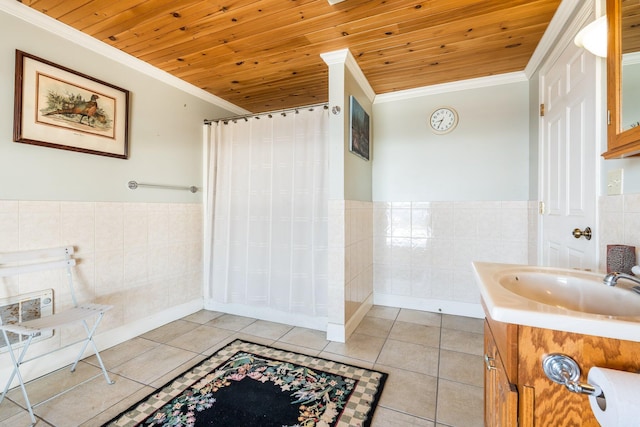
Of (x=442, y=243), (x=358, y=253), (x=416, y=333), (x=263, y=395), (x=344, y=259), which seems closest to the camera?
(x=263, y=395)

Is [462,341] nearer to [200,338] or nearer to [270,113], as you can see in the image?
[200,338]

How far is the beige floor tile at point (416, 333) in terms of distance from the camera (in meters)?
2.23

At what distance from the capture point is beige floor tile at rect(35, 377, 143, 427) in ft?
4.67

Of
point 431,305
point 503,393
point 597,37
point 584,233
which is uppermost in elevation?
point 597,37

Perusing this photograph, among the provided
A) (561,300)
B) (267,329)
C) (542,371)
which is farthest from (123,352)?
(561,300)

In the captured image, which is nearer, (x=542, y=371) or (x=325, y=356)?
(x=542, y=371)

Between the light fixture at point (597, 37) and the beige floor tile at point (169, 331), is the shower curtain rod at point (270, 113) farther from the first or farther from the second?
the beige floor tile at point (169, 331)

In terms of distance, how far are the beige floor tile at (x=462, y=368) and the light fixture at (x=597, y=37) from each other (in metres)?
1.82

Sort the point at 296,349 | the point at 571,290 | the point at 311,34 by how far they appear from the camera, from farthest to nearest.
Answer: the point at 296,349, the point at 311,34, the point at 571,290

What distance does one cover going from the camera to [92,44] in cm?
201

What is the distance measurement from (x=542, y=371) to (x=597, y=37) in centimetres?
147

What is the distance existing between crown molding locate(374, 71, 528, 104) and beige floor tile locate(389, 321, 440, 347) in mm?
2246

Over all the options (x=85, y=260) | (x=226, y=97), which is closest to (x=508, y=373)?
(x=85, y=260)

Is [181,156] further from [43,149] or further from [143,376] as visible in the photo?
[143,376]
